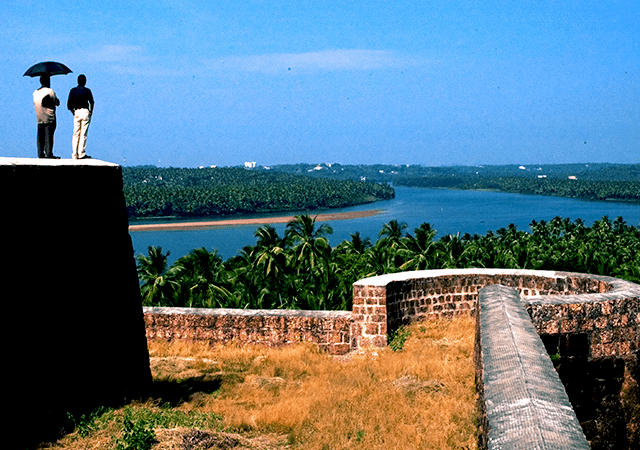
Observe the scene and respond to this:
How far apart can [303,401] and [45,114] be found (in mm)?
5649

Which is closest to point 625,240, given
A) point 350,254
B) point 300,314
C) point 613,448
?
point 350,254

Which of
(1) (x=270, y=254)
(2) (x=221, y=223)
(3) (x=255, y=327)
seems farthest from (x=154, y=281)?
(2) (x=221, y=223)

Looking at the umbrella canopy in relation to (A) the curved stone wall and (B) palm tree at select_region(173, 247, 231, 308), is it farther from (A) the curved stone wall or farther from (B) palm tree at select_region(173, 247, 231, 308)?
(B) palm tree at select_region(173, 247, 231, 308)

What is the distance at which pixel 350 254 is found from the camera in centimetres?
3856

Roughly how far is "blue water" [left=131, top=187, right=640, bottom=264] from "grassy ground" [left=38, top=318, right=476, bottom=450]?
7553cm

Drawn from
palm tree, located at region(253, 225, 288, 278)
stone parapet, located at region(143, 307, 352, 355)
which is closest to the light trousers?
stone parapet, located at region(143, 307, 352, 355)

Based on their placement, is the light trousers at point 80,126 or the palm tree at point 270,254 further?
the palm tree at point 270,254

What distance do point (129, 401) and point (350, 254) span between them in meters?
28.9

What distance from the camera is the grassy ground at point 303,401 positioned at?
7.95 metres

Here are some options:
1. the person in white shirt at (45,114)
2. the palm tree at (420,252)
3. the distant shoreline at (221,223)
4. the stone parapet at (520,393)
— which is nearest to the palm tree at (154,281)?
the palm tree at (420,252)

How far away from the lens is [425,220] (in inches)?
5787

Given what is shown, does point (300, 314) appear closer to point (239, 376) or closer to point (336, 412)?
point (239, 376)

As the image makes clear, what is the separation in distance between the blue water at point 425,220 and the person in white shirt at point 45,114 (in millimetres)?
77961

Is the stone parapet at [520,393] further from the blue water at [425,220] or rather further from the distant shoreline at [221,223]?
the distant shoreline at [221,223]
